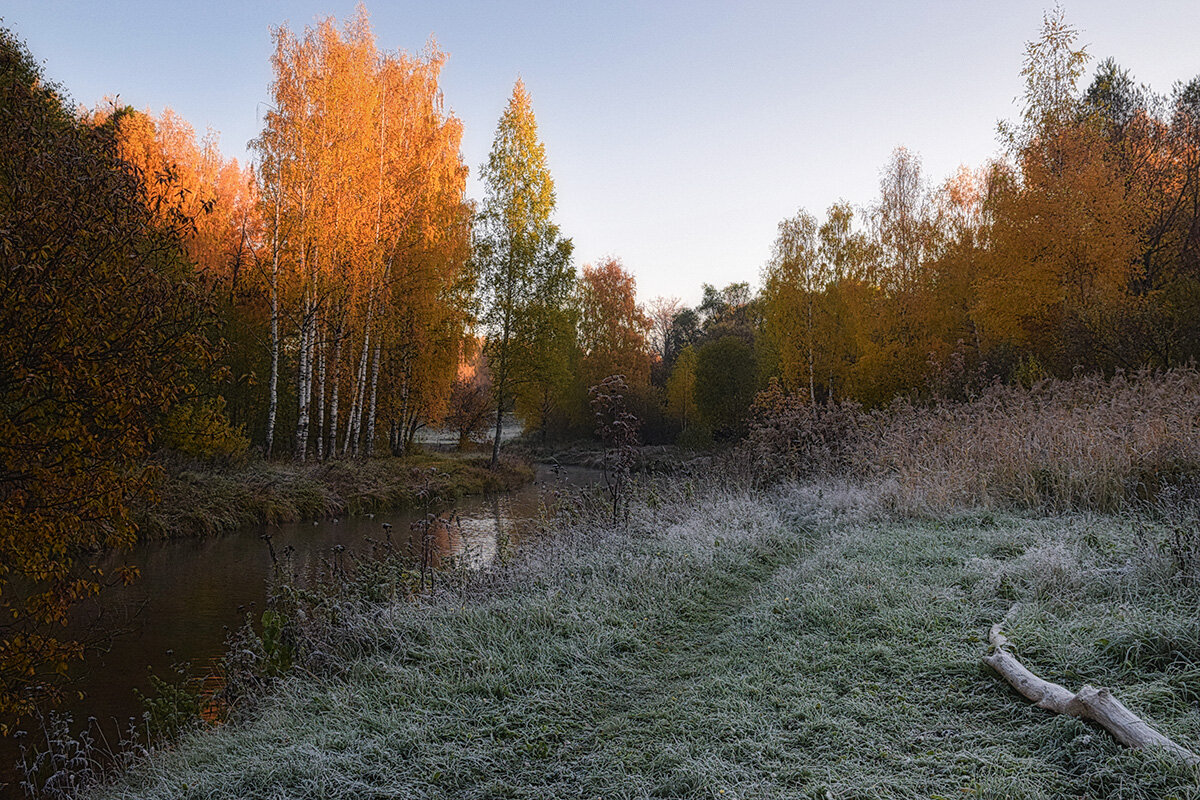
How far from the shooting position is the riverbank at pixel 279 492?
10.9 m

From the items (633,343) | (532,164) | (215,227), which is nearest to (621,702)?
(532,164)

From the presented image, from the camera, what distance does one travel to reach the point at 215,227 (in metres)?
18.8

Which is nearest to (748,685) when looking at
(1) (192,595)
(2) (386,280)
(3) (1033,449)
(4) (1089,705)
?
(4) (1089,705)

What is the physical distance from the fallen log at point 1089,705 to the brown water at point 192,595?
452 cm

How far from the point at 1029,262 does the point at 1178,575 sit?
1257 cm

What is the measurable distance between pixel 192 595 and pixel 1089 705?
8.55m

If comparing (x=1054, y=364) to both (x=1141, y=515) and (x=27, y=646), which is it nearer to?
(x=1141, y=515)

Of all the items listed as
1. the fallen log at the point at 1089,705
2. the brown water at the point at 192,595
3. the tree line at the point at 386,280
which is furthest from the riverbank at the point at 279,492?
the fallen log at the point at 1089,705

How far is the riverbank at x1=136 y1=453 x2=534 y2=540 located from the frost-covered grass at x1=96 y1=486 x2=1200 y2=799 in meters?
4.42

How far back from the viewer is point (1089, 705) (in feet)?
9.09

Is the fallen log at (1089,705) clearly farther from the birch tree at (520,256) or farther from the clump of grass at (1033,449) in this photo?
the birch tree at (520,256)

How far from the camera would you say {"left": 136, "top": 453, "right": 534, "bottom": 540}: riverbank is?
1091 centimetres

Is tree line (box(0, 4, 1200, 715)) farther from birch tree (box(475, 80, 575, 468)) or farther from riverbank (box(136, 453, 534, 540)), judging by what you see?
riverbank (box(136, 453, 534, 540))

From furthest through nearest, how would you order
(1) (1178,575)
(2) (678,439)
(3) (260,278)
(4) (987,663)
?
(2) (678,439) → (3) (260,278) → (1) (1178,575) → (4) (987,663)
